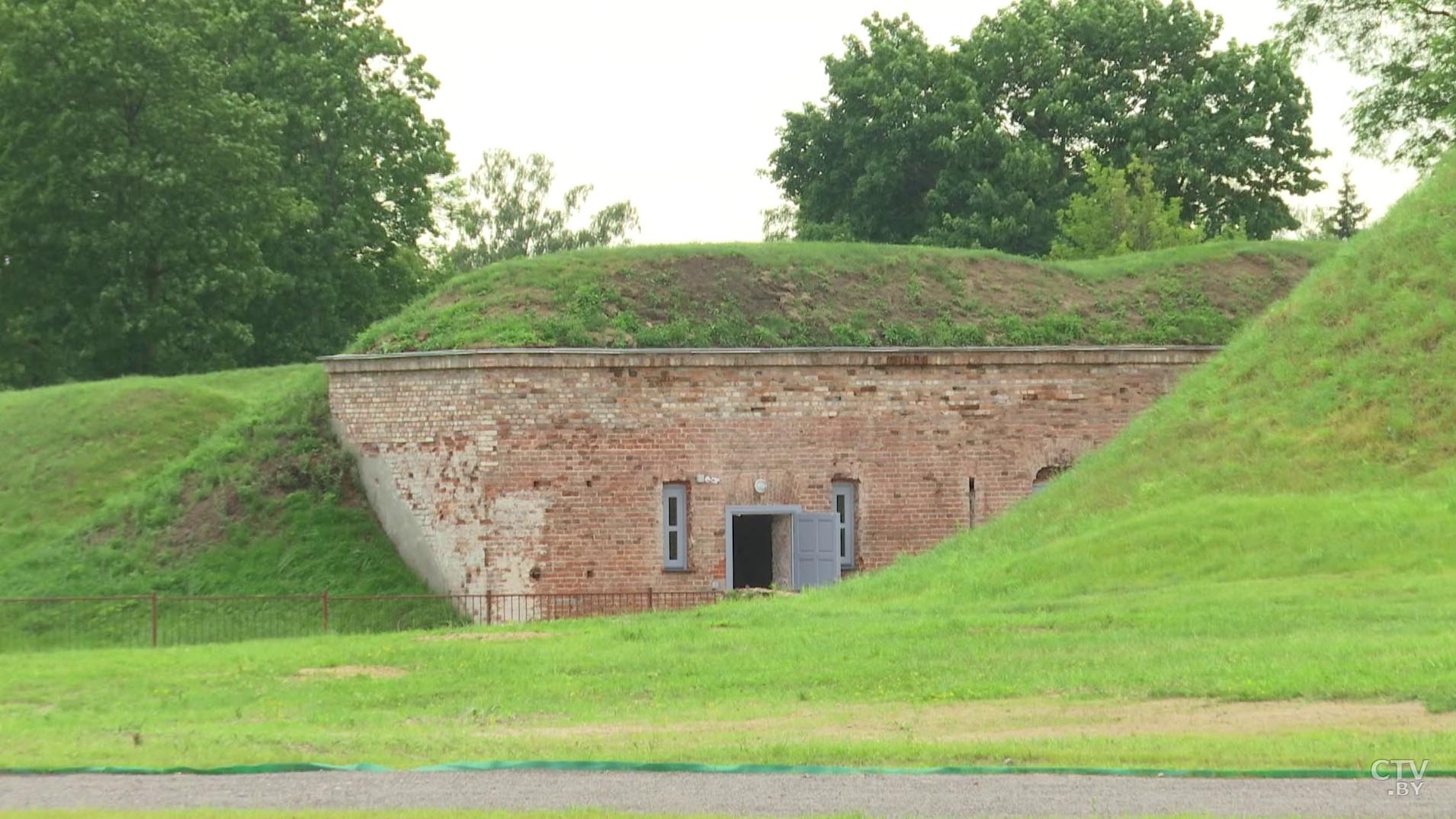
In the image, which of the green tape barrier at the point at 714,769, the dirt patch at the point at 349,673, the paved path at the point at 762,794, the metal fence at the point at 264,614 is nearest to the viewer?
the paved path at the point at 762,794

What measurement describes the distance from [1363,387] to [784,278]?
10498 mm

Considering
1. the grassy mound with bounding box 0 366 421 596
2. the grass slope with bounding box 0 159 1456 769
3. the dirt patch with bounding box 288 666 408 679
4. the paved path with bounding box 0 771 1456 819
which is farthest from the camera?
the grassy mound with bounding box 0 366 421 596

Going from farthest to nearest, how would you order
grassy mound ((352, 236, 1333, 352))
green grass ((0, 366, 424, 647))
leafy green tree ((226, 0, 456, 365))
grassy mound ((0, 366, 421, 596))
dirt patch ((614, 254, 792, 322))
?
leafy green tree ((226, 0, 456, 365))
dirt patch ((614, 254, 792, 322))
grassy mound ((352, 236, 1333, 352))
grassy mound ((0, 366, 421, 596))
green grass ((0, 366, 424, 647))

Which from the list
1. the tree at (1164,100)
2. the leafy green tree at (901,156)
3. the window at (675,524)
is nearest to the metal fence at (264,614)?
the window at (675,524)

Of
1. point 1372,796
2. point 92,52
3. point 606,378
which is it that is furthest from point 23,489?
point 1372,796

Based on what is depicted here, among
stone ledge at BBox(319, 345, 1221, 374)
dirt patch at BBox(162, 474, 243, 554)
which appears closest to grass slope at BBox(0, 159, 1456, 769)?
stone ledge at BBox(319, 345, 1221, 374)

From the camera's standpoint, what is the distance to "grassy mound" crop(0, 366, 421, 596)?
30.2 metres

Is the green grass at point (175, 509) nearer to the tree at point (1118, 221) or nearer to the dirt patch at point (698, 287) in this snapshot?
the dirt patch at point (698, 287)

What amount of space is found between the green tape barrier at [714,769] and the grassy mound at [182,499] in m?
15.9

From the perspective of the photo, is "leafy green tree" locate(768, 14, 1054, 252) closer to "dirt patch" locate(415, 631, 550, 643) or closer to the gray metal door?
the gray metal door

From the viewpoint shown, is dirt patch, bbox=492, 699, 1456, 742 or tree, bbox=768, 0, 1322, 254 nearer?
dirt patch, bbox=492, 699, 1456, 742

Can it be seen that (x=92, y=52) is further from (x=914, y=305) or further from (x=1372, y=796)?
(x=1372, y=796)

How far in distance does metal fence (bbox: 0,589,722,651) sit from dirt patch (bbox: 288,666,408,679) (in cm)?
673

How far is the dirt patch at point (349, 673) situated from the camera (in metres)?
20.2
